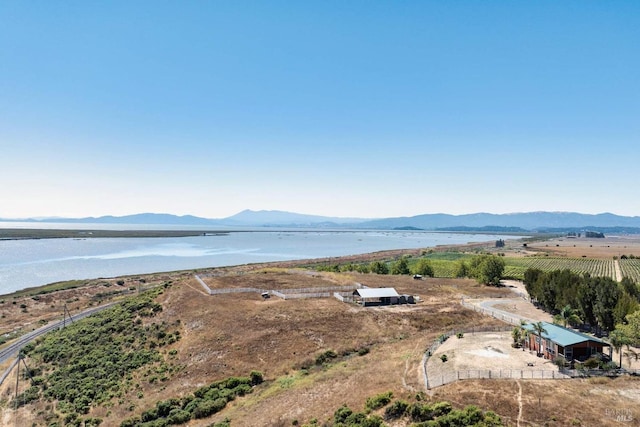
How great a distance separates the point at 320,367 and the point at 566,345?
22357 mm

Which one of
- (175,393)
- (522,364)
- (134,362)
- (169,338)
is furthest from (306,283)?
(522,364)

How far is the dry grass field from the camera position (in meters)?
26.1

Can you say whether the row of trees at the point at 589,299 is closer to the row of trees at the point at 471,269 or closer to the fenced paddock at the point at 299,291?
the row of trees at the point at 471,269

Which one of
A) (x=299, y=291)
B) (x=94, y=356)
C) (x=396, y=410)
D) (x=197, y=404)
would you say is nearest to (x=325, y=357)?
(x=197, y=404)

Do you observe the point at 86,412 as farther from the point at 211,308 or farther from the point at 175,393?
the point at 211,308

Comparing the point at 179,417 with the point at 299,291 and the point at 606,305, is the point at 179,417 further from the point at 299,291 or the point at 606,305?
the point at 606,305

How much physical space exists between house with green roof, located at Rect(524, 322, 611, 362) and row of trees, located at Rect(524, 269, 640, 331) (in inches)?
333

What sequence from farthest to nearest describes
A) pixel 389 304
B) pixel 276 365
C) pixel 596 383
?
pixel 389 304
pixel 276 365
pixel 596 383

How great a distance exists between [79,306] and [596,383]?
86.7 meters

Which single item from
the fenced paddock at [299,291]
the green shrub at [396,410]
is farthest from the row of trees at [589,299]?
the fenced paddock at [299,291]

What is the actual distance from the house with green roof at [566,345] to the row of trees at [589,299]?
27.7 feet

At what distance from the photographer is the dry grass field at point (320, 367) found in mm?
26141

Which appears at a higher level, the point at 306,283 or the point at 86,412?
the point at 306,283

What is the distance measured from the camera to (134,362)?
44.0m
